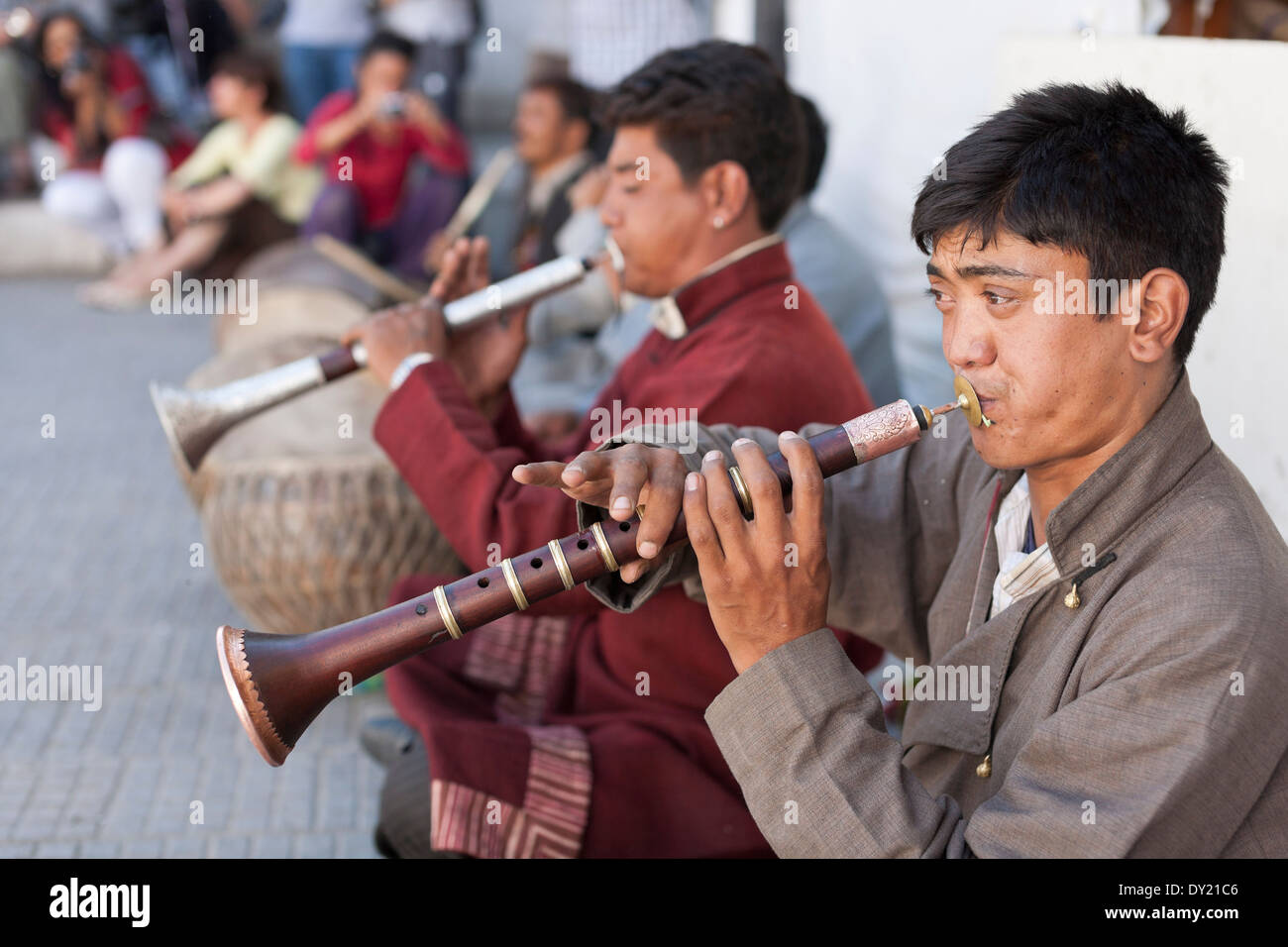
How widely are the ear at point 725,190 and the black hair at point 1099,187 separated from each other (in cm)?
101

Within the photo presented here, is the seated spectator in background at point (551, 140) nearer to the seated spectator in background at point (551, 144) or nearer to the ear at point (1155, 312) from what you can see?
the seated spectator in background at point (551, 144)

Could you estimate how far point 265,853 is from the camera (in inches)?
112

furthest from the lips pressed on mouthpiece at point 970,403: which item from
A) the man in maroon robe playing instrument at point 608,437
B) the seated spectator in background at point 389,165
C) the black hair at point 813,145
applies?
the seated spectator in background at point 389,165

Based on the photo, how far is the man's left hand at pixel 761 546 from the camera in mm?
1521

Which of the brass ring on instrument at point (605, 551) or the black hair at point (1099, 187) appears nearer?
the black hair at point (1099, 187)

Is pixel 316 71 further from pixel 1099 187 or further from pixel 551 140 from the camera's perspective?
pixel 1099 187

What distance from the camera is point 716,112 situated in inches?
101

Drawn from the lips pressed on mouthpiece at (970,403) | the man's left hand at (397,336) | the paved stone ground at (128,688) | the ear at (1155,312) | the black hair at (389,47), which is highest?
the black hair at (389,47)

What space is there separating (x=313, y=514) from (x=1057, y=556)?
226 cm

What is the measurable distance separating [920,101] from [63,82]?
7529 mm

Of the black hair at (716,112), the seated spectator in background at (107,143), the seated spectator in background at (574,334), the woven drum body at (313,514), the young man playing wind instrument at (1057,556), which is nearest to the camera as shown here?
the young man playing wind instrument at (1057,556)

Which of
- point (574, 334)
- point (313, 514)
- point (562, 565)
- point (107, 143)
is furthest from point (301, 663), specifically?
point (107, 143)

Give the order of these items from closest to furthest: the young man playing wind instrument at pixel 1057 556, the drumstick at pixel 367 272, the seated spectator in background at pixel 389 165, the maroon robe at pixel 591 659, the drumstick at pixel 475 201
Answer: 1. the young man playing wind instrument at pixel 1057 556
2. the maroon robe at pixel 591 659
3. the drumstick at pixel 367 272
4. the drumstick at pixel 475 201
5. the seated spectator in background at pixel 389 165

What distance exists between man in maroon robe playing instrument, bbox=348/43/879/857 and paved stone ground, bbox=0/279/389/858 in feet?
2.00
